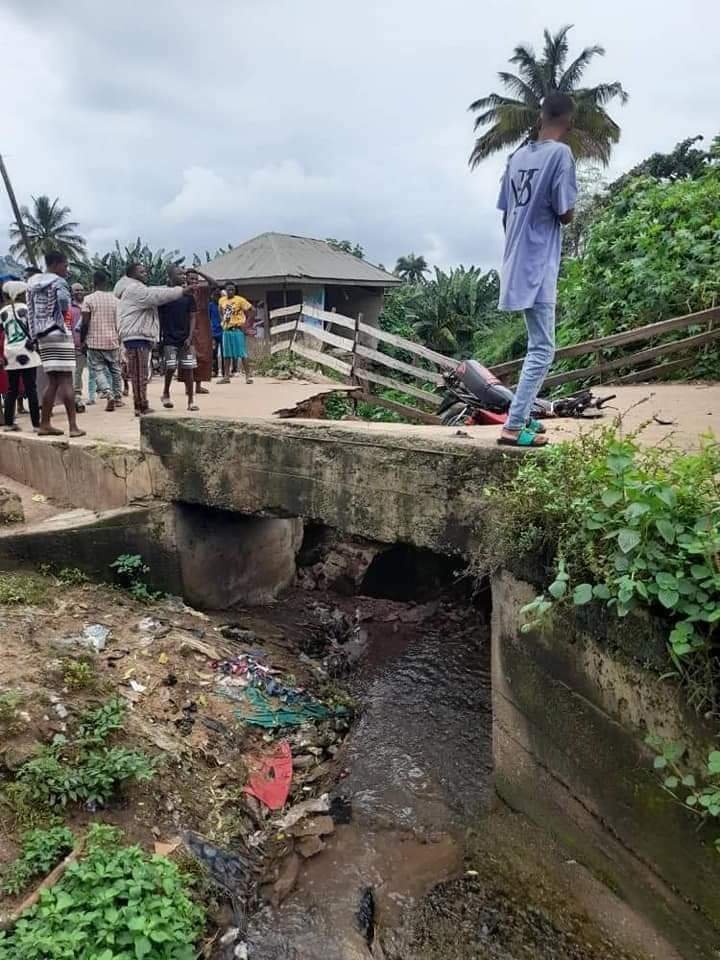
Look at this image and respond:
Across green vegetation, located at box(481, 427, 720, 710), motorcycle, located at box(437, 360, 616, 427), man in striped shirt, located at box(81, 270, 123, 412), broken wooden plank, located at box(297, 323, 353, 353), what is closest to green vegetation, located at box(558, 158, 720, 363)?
broken wooden plank, located at box(297, 323, 353, 353)

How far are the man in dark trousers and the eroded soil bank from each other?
8.66 ft

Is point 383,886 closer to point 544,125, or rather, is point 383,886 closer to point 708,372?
point 544,125

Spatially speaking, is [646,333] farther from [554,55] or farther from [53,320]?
[554,55]

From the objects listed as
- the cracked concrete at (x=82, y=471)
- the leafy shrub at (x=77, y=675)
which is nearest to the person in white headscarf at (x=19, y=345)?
the cracked concrete at (x=82, y=471)

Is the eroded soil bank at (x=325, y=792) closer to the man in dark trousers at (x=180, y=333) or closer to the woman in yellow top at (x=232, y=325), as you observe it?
the man in dark trousers at (x=180, y=333)

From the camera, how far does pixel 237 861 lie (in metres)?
3.43

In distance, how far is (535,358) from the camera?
3633mm

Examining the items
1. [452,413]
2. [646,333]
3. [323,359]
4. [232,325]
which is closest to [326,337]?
[323,359]

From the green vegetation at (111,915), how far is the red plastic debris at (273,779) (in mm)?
991

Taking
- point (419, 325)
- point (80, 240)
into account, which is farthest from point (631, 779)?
point (80, 240)

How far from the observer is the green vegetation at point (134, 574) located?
18.0ft

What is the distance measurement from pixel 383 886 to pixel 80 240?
44547 millimetres

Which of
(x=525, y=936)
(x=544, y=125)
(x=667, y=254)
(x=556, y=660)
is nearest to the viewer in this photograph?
(x=525, y=936)

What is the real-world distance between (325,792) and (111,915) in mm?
1724
